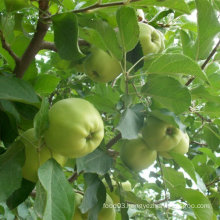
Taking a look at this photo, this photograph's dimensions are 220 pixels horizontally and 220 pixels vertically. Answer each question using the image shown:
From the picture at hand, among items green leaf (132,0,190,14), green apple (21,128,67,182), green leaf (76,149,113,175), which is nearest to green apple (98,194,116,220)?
green leaf (76,149,113,175)

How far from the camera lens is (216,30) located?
1.22m

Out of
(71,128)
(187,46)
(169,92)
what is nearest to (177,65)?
(169,92)

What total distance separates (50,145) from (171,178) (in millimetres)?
805

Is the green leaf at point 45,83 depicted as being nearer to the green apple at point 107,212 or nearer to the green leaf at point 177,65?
the green leaf at point 177,65

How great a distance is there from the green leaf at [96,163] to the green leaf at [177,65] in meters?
0.40

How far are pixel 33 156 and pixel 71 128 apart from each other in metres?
0.19

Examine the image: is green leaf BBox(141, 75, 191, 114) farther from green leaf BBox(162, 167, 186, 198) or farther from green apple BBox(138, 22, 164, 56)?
green leaf BBox(162, 167, 186, 198)

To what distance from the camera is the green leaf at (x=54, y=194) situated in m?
0.80

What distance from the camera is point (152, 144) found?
4.22 ft

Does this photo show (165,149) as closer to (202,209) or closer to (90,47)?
(202,209)

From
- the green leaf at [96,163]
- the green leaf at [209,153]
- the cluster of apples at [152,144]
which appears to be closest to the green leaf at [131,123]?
the cluster of apples at [152,144]

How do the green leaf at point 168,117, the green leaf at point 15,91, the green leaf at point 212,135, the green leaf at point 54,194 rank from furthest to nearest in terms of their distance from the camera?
1. the green leaf at point 212,135
2. the green leaf at point 168,117
3. the green leaf at point 15,91
4. the green leaf at point 54,194

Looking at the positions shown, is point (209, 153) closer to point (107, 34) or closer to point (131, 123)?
point (131, 123)

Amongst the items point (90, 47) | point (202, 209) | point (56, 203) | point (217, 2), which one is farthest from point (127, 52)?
point (202, 209)
